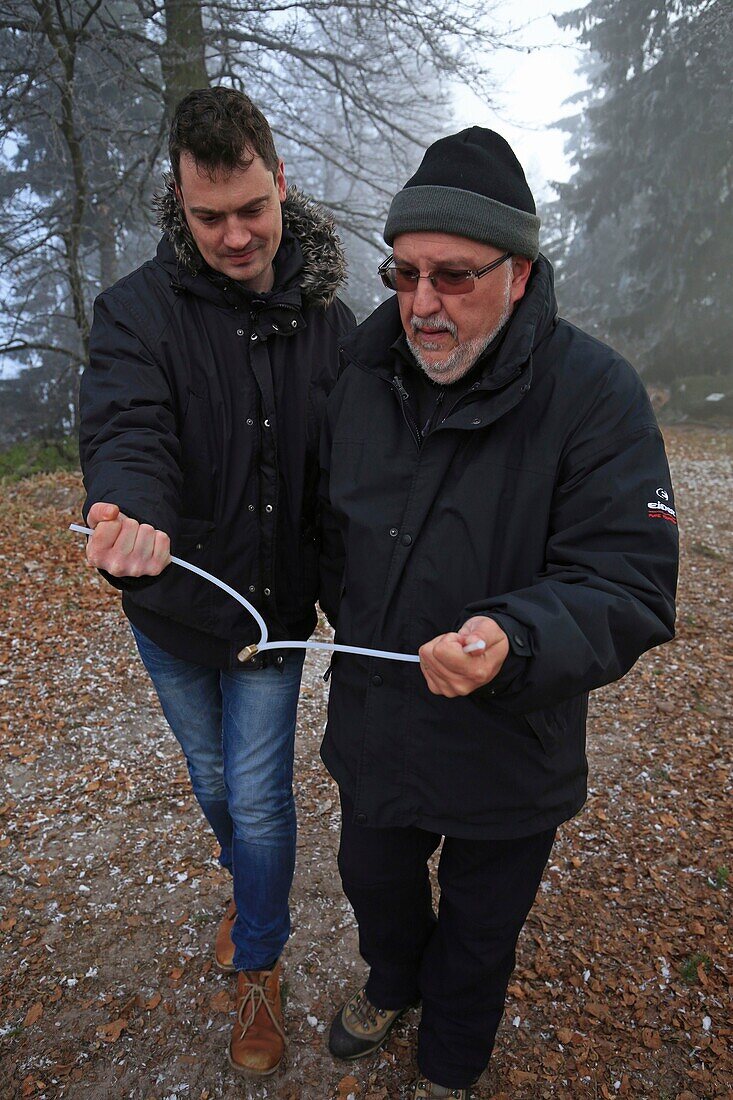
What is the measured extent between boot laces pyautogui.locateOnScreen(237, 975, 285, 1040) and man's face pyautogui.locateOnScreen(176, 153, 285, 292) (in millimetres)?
2482

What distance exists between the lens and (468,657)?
154cm

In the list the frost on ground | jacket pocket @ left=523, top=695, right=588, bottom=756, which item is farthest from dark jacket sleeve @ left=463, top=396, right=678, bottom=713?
the frost on ground

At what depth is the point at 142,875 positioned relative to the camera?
361cm

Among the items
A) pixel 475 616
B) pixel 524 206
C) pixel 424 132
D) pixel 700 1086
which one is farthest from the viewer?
pixel 424 132

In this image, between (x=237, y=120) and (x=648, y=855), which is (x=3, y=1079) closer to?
(x=648, y=855)

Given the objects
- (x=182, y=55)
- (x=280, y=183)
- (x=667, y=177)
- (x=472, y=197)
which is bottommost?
(x=472, y=197)

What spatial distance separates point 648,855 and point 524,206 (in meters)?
3.21

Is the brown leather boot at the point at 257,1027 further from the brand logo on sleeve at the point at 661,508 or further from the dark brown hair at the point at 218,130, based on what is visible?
the dark brown hair at the point at 218,130

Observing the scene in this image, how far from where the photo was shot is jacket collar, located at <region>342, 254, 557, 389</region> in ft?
6.16

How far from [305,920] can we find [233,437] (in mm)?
2279

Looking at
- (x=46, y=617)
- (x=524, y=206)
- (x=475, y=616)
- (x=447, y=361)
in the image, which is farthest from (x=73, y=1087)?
(x=46, y=617)

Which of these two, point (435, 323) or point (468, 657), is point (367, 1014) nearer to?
point (468, 657)

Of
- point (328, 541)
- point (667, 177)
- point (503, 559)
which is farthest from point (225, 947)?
point (667, 177)

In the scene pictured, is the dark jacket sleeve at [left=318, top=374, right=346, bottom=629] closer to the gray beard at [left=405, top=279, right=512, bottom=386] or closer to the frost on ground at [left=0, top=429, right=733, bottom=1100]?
the gray beard at [left=405, top=279, right=512, bottom=386]
